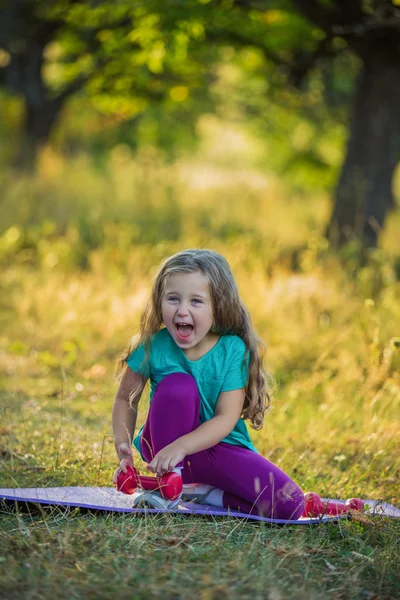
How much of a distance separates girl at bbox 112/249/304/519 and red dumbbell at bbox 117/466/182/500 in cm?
3

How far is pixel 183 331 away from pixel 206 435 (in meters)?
0.42

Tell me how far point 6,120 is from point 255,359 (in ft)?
45.2

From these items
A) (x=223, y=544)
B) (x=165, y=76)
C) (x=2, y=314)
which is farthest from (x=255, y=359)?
(x=165, y=76)

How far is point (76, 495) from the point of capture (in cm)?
317

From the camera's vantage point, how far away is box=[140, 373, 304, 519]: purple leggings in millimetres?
2988

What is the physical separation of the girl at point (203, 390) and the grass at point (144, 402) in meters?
0.19

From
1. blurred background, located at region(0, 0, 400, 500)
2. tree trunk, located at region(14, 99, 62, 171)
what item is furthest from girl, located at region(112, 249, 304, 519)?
tree trunk, located at region(14, 99, 62, 171)

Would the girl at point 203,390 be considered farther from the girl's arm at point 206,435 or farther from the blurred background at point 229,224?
the blurred background at point 229,224

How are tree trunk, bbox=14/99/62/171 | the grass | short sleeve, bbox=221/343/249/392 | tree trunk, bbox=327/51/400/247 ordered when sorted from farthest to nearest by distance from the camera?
tree trunk, bbox=14/99/62/171
tree trunk, bbox=327/51/400/247
short sleeve, bbox=221/343/249/392
the grass

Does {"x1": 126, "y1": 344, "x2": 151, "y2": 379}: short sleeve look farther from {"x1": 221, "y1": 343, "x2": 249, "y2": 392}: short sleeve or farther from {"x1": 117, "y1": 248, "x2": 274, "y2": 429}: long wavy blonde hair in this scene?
{"x1": 221, "y1": 343, "x2": 249, "y2": 392}: short sleeve

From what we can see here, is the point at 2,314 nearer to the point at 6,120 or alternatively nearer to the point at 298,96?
the point at 298,96

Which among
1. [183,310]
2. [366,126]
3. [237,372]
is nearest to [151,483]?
[237,372]

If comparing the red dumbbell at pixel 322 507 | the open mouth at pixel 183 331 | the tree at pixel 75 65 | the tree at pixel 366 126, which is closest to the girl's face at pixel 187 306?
the open mouth at pixel 183 331

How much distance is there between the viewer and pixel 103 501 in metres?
3.09
